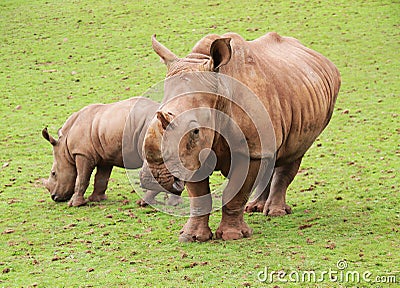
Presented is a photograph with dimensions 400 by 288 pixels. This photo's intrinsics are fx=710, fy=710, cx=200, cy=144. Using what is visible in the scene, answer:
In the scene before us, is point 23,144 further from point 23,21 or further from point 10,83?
point 23,21

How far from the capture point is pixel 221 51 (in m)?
6.30

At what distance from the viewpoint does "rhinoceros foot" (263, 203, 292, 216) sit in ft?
27.1

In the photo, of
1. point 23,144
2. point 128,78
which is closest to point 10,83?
point 128,78

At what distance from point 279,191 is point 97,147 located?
2.83 m

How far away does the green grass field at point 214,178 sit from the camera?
616 centimetres

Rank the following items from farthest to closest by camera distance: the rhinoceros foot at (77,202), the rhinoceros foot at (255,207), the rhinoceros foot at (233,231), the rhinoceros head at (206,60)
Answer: the rhinoceros foot at (77,202)
the rhinoceros foot at (255,207)
the rhinoceros foot at (233,231)
the rhinoceros head at (206,60)

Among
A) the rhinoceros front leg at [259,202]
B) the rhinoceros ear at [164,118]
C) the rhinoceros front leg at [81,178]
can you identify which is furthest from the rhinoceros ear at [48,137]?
the rhinoceros ear at [164,118]

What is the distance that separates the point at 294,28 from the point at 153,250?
15.5 m

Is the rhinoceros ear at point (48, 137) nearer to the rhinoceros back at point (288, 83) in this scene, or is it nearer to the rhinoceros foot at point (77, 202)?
the rhinoceros foot at point (77, 202)

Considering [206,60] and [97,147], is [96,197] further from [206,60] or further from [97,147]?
[206,60]

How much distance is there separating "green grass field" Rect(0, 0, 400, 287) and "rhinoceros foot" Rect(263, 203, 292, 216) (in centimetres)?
13

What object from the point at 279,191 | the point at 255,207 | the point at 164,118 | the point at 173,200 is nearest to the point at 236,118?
the point at 164,118

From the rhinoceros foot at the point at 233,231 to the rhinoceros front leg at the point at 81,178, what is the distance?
3.22m

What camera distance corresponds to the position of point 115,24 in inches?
918
